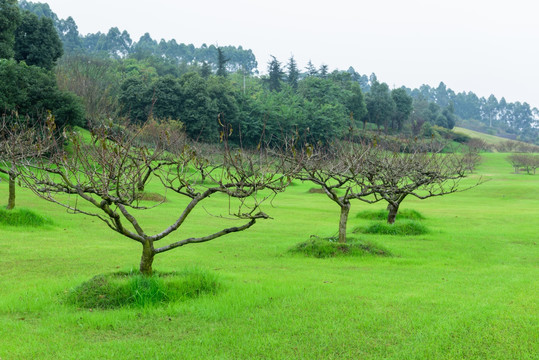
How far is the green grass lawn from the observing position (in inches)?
267

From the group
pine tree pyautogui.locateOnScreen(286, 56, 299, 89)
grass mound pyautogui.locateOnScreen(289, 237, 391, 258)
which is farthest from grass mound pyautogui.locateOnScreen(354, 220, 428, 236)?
pine tree pyautogui.locateOnScreen(286, 56, 299, 89)

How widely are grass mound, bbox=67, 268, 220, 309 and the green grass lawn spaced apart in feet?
1.08

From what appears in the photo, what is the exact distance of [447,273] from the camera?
39.9 ft

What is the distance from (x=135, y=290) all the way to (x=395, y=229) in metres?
13.7

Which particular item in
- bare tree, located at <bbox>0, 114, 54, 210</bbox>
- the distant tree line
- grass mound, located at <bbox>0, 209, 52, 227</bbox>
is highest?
the distant tree line

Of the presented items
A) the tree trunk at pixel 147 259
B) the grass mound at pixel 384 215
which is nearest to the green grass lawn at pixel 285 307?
the tree trunk at pixel 147 259

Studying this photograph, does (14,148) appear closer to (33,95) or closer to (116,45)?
(33,95)

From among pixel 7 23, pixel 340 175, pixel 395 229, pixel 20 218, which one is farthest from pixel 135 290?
pixel 7 23

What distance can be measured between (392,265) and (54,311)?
28.9 feet

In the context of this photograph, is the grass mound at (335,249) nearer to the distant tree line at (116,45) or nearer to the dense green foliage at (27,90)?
the dense green foliage at (27,90)

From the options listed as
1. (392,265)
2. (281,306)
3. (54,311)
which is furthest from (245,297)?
(392,265)

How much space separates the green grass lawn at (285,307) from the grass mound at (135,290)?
13.0 inches

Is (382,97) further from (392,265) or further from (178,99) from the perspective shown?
(392,265)

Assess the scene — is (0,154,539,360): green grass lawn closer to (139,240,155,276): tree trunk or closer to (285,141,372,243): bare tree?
(139,240,155,276): tree trunk
